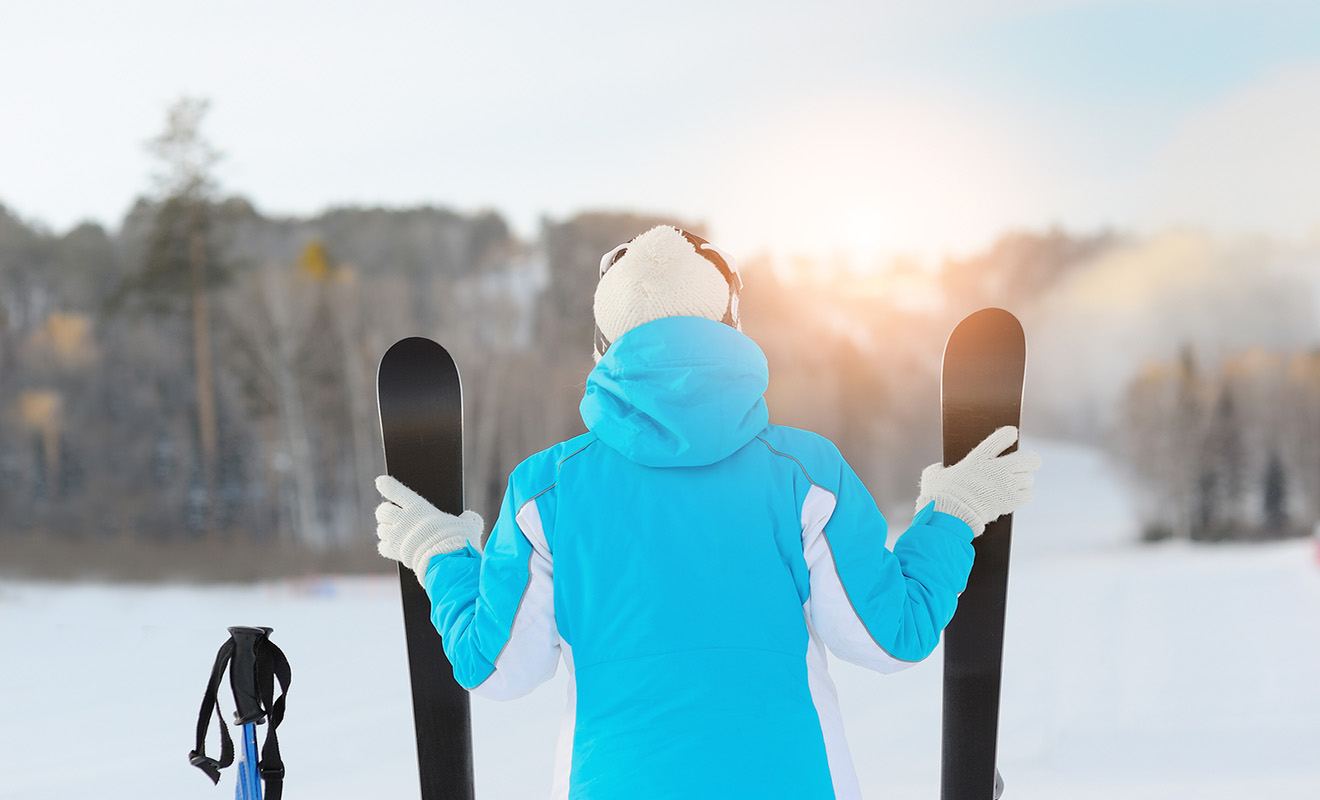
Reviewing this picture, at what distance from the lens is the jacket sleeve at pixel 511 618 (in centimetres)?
99

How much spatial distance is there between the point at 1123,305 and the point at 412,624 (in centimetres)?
2453

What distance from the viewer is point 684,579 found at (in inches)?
37.2

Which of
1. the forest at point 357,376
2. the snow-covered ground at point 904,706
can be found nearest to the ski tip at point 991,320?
the snow-covered ground at point 904,706

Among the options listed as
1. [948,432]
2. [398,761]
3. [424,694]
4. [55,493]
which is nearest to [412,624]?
[424,694]

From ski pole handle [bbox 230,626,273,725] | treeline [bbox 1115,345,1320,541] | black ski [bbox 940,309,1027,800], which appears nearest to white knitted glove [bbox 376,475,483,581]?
ski pole handle [bbox 230,626,273,725]

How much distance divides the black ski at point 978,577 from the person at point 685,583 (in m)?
0.91

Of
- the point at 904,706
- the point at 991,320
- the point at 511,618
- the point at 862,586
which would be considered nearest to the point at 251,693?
the point at 511,618

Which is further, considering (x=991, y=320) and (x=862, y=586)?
(x=991, y=320)

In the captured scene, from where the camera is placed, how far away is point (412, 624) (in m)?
1.96

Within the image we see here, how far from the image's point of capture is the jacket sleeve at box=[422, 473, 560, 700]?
0.99 metres

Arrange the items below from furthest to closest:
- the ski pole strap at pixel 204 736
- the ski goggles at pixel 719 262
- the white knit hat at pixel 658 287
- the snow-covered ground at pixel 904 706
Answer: the snow-covered ground at pixel 904 706 < the ski pole strap at pixel 204 736 < the ski goggles at pixel 719 262 < the white knit hat at pixel 658 287

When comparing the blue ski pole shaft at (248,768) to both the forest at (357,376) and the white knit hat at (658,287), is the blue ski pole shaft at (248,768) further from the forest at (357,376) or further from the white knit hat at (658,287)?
the forest at (357,376)

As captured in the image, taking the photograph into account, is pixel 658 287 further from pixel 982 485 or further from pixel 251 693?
pixel 251 693

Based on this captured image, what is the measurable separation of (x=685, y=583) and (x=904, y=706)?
4.20 m
